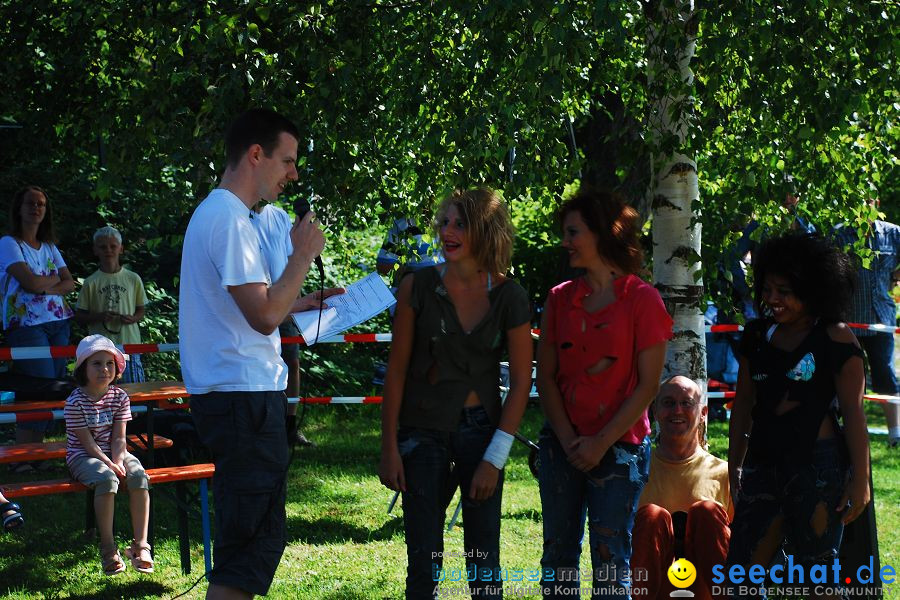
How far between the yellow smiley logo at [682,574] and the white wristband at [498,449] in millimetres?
1147

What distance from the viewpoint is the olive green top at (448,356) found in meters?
4.11

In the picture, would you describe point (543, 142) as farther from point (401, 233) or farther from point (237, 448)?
point (237, 448)

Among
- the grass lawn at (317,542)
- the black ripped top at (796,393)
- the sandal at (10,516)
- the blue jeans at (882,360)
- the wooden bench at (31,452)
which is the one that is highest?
the blue jeans at (882,360)

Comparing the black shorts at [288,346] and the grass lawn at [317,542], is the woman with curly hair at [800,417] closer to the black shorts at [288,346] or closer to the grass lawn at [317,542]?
the grass lawn at [317,542]

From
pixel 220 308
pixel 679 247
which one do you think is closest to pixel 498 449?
pixel 220 308

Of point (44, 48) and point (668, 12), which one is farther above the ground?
point (44, 48)

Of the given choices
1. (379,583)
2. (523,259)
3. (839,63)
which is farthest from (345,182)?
(523,259)

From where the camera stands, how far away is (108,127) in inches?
256

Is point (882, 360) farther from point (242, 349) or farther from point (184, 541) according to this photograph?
point (242, 349)

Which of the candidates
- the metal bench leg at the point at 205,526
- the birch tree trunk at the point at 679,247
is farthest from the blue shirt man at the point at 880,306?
the metal bench leg at the point at 205,526

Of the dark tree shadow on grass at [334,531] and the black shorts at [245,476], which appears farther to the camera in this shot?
the dark tree shadow on grass at [334,531]

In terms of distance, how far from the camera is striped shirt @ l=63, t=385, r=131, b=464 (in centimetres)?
596

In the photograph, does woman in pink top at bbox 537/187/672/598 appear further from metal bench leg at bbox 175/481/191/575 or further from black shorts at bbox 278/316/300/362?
black shorts at bbox 278/316/300/362

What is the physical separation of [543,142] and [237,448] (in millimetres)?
3179
